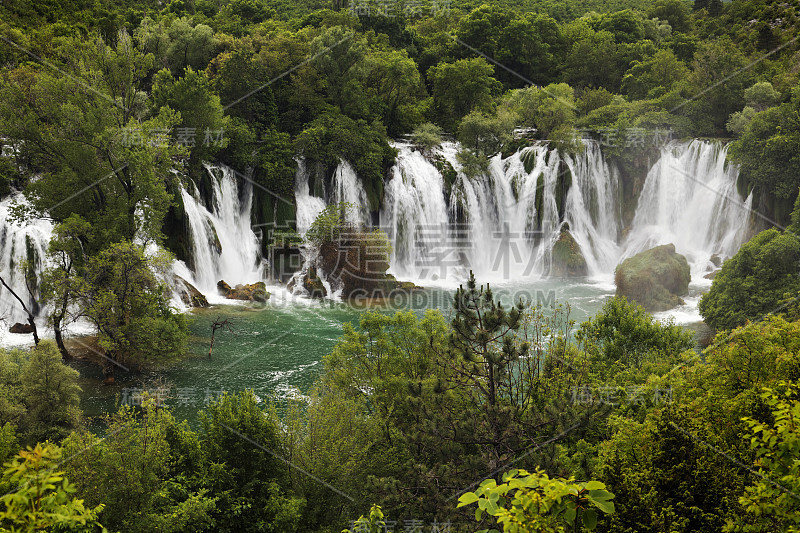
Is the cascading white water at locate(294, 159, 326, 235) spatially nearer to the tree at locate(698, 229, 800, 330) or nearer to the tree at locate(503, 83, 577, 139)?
the tree at locate(503, 83, 577, 139)

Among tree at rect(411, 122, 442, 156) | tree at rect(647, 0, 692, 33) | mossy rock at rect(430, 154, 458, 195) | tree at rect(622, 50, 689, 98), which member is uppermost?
tree at rect(647, 0, 692, 33)

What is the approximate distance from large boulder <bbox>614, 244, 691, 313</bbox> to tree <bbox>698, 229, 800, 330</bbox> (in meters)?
3.67

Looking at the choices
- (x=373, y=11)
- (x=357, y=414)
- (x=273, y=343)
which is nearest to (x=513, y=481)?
(x=357, y=414)

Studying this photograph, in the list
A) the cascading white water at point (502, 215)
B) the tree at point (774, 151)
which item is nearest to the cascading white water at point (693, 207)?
the tree at point (774, 151)

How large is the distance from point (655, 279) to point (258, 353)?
2071cm

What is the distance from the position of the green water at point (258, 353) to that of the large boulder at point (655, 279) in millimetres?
1794

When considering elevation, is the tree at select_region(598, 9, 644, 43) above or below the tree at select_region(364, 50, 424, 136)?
above

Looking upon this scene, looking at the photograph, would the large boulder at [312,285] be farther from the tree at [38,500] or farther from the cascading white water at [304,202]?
the tree at [38,500]

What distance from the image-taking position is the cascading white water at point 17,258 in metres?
20.8

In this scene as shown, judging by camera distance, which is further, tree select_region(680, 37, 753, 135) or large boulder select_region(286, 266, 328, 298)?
tree select_region(680, 37, 753, 135)

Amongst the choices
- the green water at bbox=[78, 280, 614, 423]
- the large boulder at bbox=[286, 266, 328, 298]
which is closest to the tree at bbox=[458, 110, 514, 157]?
the green water at bbox=[78, 280, 614, 423]

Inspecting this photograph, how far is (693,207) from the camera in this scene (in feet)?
120

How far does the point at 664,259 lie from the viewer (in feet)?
94.5

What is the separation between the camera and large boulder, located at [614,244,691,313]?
27.5 m
